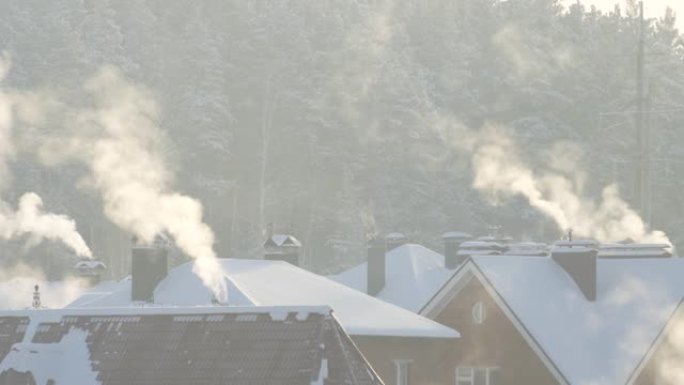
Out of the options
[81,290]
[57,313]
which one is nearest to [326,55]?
[81,290]

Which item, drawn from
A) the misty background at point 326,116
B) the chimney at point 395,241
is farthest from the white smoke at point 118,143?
the chimney at point 395,241

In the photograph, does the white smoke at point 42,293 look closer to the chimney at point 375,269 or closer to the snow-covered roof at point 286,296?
the chimney at point 375,269

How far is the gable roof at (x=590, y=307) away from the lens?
2534 inches

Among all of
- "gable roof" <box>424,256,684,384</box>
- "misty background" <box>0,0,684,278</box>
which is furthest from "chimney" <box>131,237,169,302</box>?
"misty background" <box>0,0,684,278</box>

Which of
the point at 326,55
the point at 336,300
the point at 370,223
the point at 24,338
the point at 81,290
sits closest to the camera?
the point at 24,338

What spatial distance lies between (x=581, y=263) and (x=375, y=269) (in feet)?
52.3

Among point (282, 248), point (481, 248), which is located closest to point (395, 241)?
point (481, 248)

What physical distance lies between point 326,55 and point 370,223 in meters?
14.4

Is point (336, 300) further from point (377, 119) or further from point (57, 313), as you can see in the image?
point (377, 119)

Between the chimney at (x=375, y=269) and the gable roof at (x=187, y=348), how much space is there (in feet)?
113

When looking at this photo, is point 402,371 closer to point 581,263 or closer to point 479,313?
point 479,313

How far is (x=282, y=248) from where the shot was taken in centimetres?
7181

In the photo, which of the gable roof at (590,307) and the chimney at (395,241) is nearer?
the gable roof at (590,307)

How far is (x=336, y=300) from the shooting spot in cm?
6303
